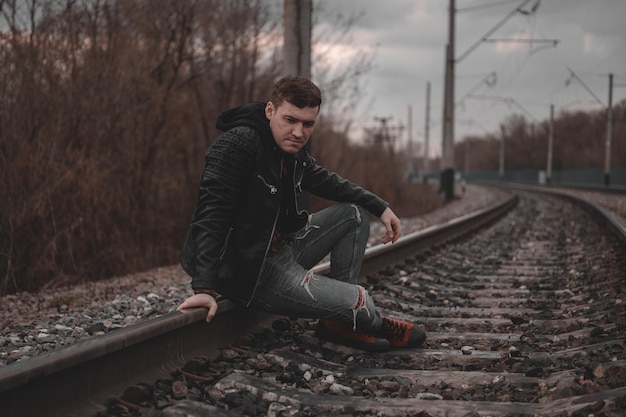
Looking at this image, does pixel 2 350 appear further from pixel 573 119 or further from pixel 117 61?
pixel 573 119

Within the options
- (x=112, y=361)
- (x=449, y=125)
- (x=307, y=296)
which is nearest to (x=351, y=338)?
(x=307, y=296)

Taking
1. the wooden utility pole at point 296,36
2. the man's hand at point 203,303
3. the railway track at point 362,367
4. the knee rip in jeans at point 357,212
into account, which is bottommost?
the railway track at point 362,367

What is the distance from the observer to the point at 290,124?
3459mm

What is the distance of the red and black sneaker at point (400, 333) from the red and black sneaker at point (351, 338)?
0.04 meters

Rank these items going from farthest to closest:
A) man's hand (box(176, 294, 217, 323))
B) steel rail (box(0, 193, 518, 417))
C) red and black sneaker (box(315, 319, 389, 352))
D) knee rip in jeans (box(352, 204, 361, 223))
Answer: knee rip in jeans (box(352, 204, 361, 223))
red and black sneaker (box(315, 319, 389, 352))
man's hand (box(176, 294, 217, 323))
steel rail (box(0, 193, 518, 417))

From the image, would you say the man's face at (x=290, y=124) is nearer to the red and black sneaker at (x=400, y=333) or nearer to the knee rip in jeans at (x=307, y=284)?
the knee rip in jeans at (x=307, y=284)

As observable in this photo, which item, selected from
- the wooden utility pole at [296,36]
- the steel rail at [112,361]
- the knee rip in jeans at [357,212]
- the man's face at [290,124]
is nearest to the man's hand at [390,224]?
the knee rip in jeans at [357,212]

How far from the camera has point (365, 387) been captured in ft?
10.3

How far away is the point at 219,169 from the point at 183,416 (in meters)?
1.24

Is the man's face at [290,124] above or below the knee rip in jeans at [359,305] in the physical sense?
above

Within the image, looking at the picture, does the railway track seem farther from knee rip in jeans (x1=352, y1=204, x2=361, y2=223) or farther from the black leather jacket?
knee rip in jeans (x1=352, y1=204, x2=361, y2=223)

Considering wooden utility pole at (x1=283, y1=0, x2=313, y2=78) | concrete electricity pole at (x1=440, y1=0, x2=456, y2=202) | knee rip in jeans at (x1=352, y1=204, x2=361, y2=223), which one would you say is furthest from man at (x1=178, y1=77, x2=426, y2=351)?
concrete electricity pole at (x1=440, y1=0, x2=456, y2=202)

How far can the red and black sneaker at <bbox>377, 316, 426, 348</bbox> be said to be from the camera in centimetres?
384

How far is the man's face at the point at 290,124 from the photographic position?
11.3 ft
